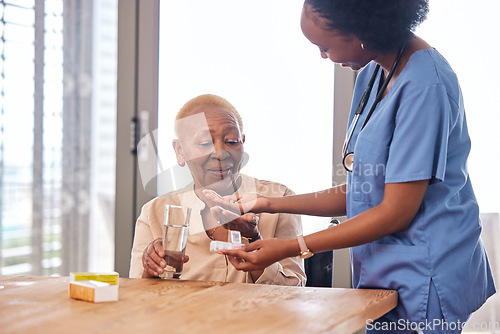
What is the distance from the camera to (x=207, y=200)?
5.21 feet

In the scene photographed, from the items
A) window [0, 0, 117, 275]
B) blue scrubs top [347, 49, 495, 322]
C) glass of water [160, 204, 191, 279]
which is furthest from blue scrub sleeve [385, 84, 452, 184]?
window [0, 0, 117, 275]

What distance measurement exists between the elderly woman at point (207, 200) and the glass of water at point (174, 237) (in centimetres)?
24

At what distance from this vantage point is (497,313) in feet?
6.15

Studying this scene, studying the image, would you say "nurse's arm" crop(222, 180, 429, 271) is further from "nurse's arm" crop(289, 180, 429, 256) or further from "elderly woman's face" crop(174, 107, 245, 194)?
"elderly woman's face" crop(174, 107, 245, 194)

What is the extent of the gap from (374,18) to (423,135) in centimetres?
28

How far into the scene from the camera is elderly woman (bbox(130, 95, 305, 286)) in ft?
5.04

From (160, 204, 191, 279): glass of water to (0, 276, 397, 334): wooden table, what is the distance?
75 mm

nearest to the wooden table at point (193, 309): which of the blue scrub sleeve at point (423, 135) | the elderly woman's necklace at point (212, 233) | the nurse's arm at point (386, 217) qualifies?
the nurse's arm at point (386, 217)

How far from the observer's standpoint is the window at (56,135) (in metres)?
2.76

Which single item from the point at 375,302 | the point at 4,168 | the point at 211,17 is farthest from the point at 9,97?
the point at 375,302

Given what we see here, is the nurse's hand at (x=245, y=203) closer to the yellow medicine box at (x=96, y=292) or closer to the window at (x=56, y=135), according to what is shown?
the yellow medicine box at (x=96, y=292)

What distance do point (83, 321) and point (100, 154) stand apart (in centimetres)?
219

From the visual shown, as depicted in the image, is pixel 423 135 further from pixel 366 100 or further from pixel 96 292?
pixel 96 292

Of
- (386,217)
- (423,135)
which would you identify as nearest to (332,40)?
(423,135)
